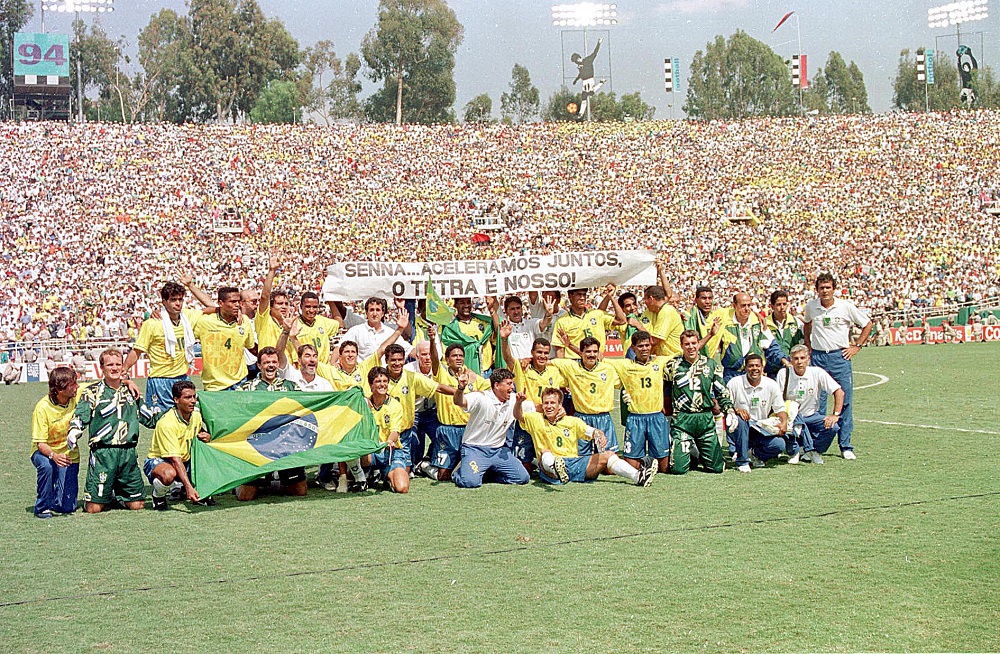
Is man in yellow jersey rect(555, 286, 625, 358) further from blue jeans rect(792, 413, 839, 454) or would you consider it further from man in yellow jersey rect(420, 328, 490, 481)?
blue jeans rect(792, 413, 839, 454)

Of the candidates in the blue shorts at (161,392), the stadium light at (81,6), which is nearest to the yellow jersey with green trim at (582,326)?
the blue shorts at (161,392)

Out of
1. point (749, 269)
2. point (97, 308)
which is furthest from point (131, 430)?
point (749, 269)

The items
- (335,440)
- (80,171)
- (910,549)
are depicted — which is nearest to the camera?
(910,549)

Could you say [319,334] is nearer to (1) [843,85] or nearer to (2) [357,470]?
(2) [357,470]

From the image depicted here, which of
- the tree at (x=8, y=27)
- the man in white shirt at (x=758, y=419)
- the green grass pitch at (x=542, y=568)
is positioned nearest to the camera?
the green grass pitch at (x=542, y=568)

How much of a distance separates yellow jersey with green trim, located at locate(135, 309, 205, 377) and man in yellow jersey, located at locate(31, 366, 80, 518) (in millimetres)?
1055

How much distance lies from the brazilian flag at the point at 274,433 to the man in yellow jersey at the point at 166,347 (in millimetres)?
834

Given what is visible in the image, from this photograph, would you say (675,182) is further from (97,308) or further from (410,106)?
(410,106)

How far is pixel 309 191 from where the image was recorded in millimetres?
40188

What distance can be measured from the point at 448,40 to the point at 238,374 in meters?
64.3

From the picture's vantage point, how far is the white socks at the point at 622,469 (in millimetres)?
8680

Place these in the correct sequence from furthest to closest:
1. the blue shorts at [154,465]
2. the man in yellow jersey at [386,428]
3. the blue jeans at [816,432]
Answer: the blue jeans at [816,432] → the man in yellow jersey at [386,428] → the blue shorts at [154,465]

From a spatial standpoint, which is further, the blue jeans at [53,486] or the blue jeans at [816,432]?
the blue jeans at [816,432]

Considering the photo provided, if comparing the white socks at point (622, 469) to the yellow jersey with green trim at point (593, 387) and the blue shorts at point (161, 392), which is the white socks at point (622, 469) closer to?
the yellow jersey with green trim at point (593, 387)
